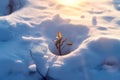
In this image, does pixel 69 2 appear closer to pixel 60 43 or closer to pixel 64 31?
pixel 64 31

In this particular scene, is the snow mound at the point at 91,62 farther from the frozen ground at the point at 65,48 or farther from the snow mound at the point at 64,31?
the snow mound at the point at 64,31

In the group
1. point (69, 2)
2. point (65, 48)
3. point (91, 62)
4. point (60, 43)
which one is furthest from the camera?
point (69, 2)

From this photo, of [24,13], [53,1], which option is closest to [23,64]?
[24,13]

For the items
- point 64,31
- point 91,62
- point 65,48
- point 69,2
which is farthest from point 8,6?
point 91,62

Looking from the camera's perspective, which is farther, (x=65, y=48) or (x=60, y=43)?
(x=65, y=48)

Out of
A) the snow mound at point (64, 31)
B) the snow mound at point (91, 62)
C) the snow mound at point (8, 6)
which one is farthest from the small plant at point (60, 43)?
the snow mound at point (8, 6)

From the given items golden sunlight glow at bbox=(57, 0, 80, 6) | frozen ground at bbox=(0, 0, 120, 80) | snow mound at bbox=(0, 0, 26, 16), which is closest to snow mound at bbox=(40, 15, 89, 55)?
frozen ground at bbox=(0, 0, 120, 80)

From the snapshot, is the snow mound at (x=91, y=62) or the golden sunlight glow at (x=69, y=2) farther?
the golden sunlight glow at (x=69, y=2)

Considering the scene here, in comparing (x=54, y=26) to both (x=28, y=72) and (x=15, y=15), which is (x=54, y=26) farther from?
(x=28, y=72)
